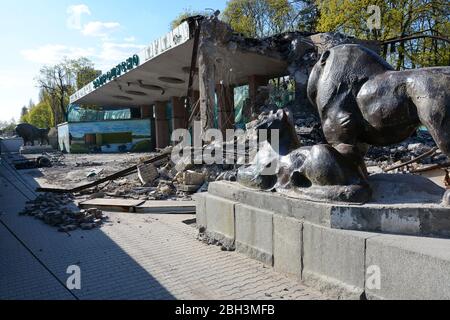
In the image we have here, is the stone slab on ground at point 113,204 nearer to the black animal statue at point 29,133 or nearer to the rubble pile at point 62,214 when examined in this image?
the rubble pile at point 62,214

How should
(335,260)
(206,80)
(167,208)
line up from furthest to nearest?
1. (206,80)
2. (167,208)
3. (335,260)

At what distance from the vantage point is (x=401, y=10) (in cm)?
2045

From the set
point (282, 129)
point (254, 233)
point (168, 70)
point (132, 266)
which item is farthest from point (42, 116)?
point (254, 233)

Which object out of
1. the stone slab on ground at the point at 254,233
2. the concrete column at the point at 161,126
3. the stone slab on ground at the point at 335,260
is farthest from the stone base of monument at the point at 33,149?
the stone slab on ground at the point at 335,260

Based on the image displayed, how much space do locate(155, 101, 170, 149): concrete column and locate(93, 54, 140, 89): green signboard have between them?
5.20m

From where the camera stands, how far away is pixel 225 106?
1962cm

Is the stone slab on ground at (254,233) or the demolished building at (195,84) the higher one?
the demolished building at (195,84)

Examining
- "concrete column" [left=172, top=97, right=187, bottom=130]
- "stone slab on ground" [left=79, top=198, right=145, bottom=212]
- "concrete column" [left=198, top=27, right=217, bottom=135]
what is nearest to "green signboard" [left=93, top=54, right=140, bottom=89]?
"concrete column" [left=172, top=97, right=187, bottom=130]

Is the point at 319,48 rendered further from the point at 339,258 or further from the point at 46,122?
the point at 46,122

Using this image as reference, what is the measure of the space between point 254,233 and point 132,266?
1.58 metres

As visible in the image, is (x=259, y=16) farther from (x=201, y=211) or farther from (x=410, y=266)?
(x=410, y=266)

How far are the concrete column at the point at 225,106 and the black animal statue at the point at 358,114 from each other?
13.1 m

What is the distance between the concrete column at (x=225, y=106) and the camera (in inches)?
699

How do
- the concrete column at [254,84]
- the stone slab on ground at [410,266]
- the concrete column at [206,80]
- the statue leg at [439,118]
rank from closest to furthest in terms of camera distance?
the stone slab on ground at [410,266]
the statue leg at [439,118]
the concrete column at [206,80]
the concrete column at [254,84]
